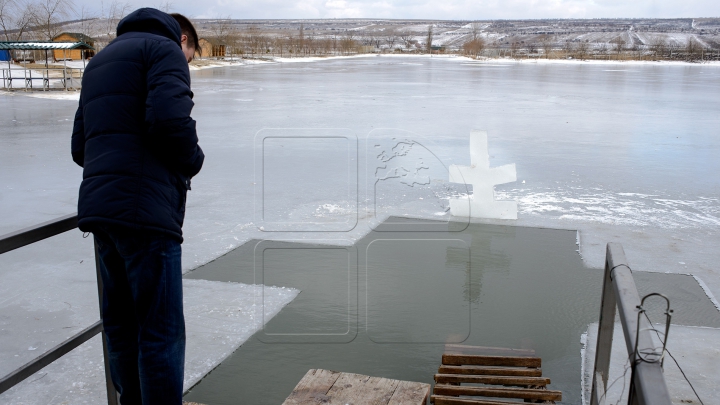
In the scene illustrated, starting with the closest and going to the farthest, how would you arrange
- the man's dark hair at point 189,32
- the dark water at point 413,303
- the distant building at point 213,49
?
the man's dark hair at point 189,32, the dark water at point 413,303, the distant building at point 213,49

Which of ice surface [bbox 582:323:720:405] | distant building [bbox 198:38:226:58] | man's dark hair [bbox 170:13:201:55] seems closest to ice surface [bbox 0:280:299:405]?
man's dark hair [bbox 170:13:201:55]

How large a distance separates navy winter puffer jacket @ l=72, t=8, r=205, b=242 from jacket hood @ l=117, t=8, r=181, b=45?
3cm

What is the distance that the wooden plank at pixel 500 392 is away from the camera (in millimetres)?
2711

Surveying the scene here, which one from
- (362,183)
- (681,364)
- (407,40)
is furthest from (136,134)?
(407,40)

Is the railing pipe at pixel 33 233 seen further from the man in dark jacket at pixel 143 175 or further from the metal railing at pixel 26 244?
the man in dark jacket at pixel 143 175

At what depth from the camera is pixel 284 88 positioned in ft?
64.3

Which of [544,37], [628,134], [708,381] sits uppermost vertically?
[544,37]

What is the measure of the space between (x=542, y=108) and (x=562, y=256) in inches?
401

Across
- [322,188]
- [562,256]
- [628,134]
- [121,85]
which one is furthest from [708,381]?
[628,134]

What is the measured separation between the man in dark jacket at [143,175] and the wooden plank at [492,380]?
4.15ft

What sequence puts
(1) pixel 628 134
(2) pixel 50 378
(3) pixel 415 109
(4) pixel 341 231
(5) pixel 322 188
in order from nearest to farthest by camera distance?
1. (2) pixel 50 378
2. (4) pixel 341 231
3. (5) pixel 322 188
4. (1) pixel 628 134
5. (3) pixel 415 109

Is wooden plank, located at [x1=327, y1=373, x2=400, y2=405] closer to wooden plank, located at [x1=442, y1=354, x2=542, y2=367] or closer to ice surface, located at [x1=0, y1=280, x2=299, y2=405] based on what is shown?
wooden plank, located at [x1=442, y1=354, x2=542, y2=367]

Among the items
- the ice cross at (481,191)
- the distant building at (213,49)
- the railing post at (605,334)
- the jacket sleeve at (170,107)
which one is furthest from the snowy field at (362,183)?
the distant building at (213,49)

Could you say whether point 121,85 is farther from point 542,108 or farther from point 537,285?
point 542,108
